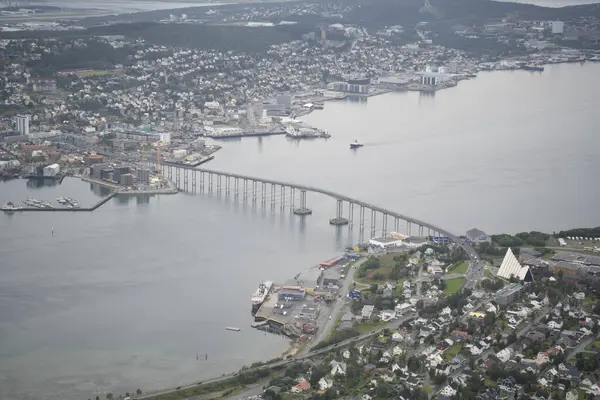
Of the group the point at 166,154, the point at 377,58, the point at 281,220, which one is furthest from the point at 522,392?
the point at 377,58

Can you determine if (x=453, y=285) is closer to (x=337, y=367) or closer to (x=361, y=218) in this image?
(x=337, y=367)

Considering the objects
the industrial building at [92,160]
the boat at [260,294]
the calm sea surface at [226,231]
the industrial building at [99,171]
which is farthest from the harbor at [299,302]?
the industrial building at [92,160]

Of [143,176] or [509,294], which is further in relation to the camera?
[143,176]

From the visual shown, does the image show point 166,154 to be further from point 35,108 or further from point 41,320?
point 41,320

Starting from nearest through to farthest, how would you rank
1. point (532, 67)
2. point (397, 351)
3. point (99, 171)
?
point (397, 351)
point (99, 171)
point (532, 67)

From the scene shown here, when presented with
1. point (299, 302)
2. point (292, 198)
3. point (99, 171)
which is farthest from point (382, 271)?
point (99, 171)

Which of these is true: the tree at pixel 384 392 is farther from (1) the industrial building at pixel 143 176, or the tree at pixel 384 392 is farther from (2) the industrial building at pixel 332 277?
(1) the industrial building at pixel 143 176

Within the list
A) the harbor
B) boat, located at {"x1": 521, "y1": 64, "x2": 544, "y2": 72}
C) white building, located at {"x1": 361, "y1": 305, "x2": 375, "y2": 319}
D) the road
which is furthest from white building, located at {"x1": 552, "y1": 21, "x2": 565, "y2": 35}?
white building, located at {"x1": 361, "y1": 305, "x2": 375, "y2": 319}
